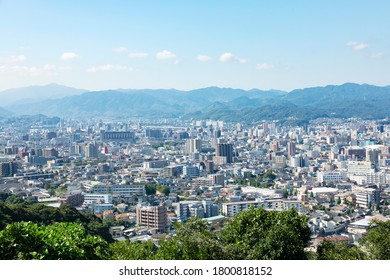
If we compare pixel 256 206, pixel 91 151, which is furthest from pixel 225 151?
pixel 256 206

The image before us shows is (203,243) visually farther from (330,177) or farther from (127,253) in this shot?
(330,177)

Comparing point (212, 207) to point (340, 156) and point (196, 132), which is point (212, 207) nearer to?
point (340, 156)

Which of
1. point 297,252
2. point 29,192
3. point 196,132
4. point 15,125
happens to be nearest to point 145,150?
point 196,132

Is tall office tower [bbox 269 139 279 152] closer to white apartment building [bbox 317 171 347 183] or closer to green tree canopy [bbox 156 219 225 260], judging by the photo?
white apartment building [bbox 317 171 347 183]

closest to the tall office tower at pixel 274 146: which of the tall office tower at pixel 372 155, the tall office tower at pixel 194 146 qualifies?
the tall office tower at pixel 194 146

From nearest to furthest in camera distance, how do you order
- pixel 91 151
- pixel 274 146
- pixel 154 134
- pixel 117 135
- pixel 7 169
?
pixel 7 169 < pixel 91 151 < pixel 274 146 < pixel 117 135 < pixel 154 134

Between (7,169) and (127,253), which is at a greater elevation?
(127,253)

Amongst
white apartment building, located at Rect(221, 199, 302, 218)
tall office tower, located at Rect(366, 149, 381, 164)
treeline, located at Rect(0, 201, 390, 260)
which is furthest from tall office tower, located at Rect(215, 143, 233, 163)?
treeline, located at Rect(0, 201, 390, 260)
